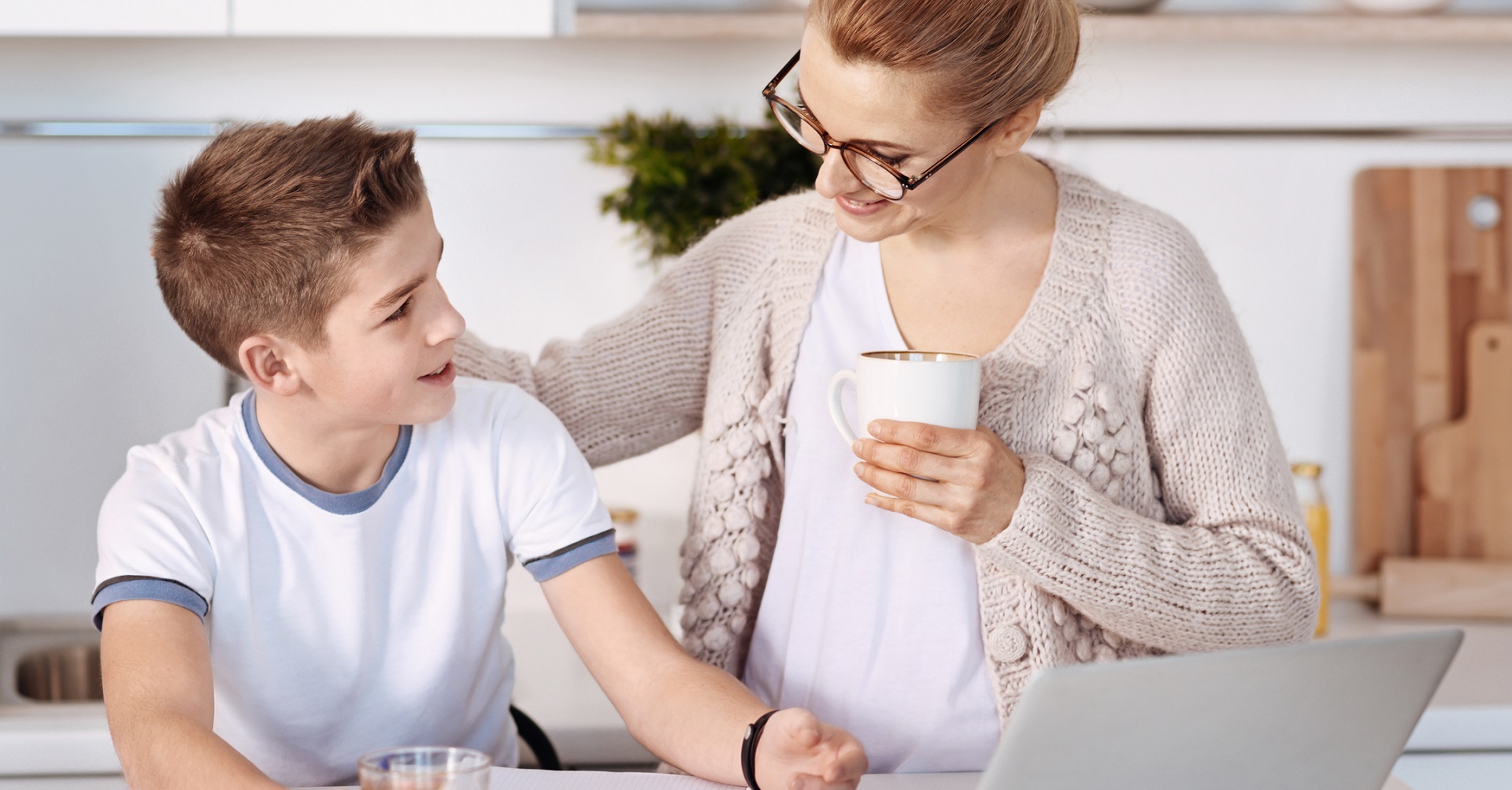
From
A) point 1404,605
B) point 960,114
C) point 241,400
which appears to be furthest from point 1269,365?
point 241,400

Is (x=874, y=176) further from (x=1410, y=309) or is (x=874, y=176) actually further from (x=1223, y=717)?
(x=1410, y=309)

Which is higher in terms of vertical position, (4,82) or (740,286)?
(4,82)

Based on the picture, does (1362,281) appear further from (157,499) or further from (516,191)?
(157,499)

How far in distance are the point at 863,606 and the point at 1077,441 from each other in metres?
0.23

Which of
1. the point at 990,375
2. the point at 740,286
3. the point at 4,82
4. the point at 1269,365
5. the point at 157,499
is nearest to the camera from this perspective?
the point at 157,499

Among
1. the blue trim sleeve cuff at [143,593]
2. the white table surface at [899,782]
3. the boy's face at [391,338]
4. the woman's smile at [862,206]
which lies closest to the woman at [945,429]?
the woman's smile at [862,206]

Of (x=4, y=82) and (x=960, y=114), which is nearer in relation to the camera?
(x=960, y=114)

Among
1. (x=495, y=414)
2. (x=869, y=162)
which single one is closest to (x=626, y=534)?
(x=495, y=414)

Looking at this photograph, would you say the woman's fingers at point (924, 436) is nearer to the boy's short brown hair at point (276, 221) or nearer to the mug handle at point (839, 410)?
the mug handle at point (839, 410)

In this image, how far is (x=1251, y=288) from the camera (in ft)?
5.94

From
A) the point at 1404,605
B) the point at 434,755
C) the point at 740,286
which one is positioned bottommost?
the point at 1404,605

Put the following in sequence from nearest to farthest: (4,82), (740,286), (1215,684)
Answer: (1215,684) < (740,286) < (4,82)

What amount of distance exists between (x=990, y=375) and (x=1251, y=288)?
0.90 metres

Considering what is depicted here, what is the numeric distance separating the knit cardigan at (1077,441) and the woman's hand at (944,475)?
22mm
